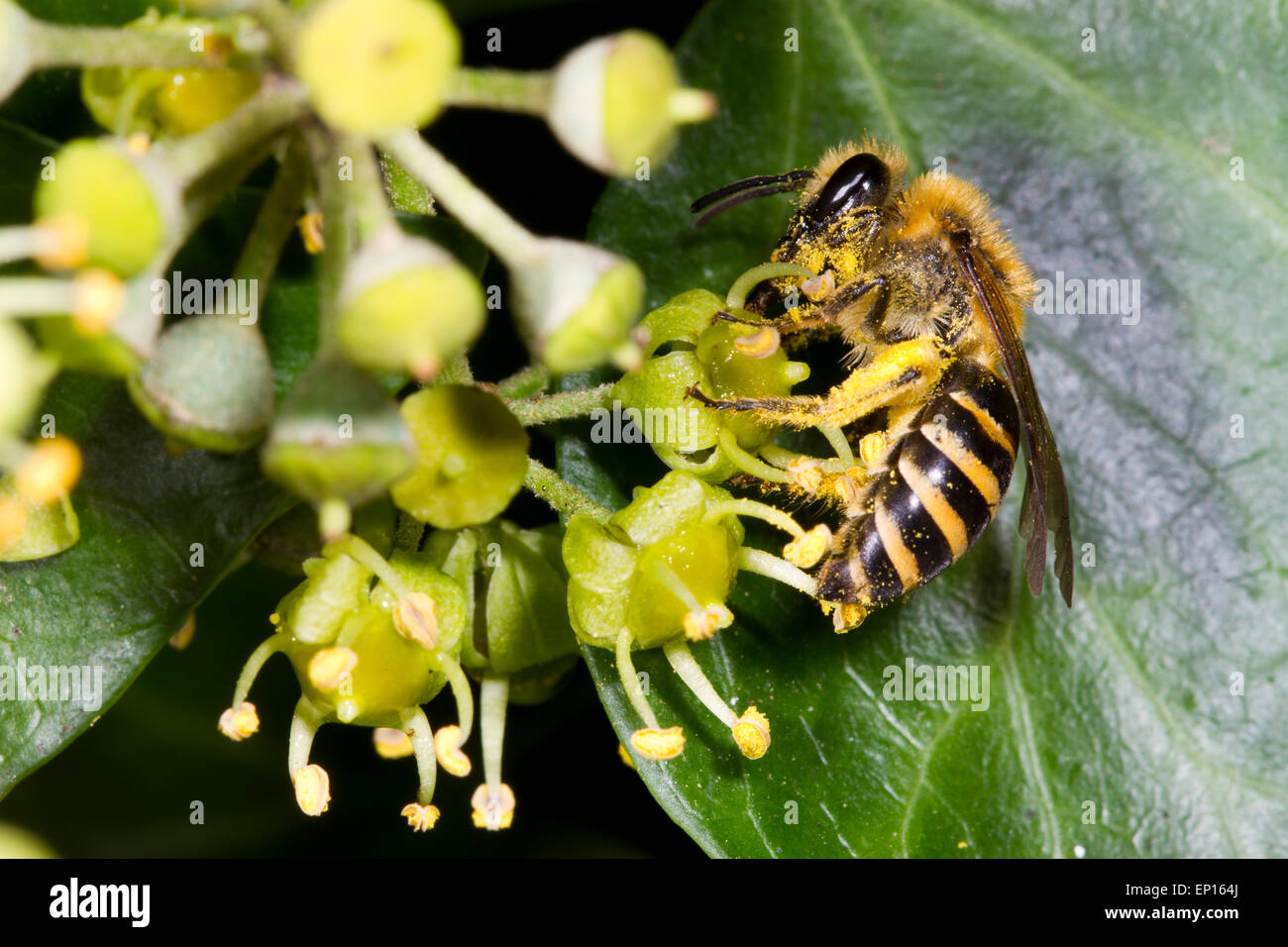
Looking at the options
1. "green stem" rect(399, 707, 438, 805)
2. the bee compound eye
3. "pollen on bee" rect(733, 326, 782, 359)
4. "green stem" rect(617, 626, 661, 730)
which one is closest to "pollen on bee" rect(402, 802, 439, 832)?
"green stem" rect(399, 707, 438, 805)

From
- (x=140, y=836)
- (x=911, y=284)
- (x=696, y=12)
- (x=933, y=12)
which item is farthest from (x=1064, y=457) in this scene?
(x=140, y=836)

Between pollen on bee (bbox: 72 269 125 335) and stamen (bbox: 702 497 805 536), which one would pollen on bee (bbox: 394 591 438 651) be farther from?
pollen on bee (bbox: 72 269 125 335)

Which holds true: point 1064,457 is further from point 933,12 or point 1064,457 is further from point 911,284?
point 933,12

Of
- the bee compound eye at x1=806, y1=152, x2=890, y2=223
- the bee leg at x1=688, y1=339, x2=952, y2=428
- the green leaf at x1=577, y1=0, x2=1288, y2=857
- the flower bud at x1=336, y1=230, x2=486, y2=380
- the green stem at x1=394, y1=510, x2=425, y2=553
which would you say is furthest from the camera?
the green leaf at x1=577, y1=0, x2=1288, y2=857

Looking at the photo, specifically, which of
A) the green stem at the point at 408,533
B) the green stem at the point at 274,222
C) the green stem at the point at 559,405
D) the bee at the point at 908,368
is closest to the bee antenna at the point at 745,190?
the bee at the point at 908,368

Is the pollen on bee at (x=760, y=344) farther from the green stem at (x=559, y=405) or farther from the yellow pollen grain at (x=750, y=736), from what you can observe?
the yellow pollen grain at (x=750, y=736)

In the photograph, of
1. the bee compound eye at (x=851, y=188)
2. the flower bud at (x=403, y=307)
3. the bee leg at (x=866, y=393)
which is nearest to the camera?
the flower bud at (x=403, y=307)

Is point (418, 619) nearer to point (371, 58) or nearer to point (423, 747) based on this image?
point (423, 747)
